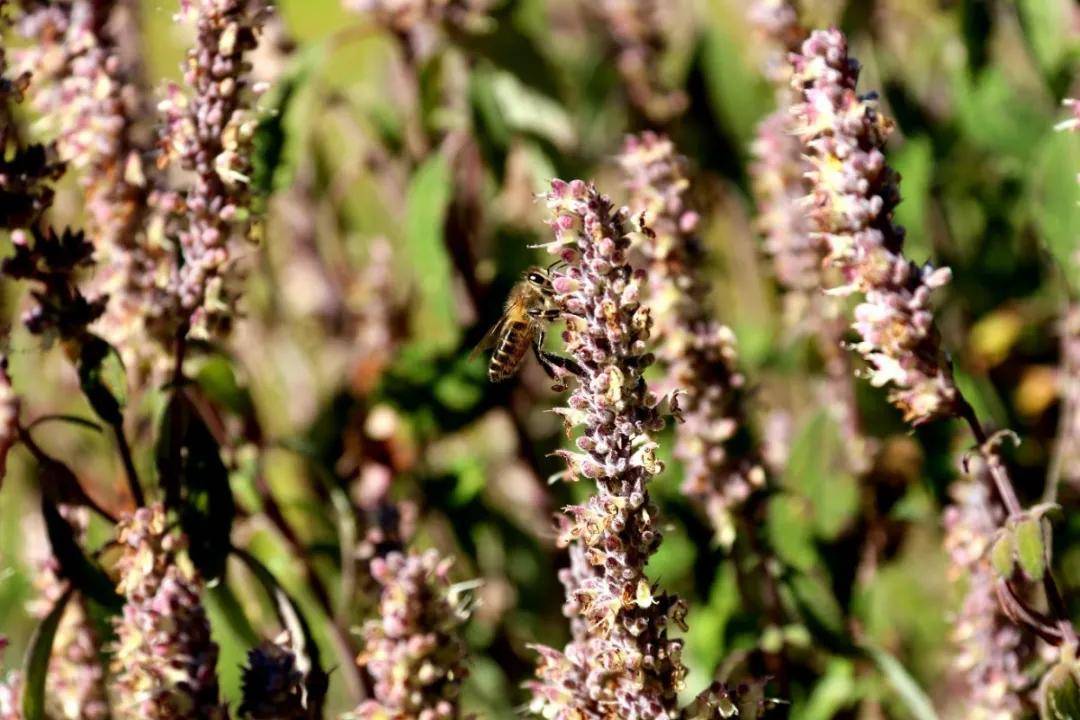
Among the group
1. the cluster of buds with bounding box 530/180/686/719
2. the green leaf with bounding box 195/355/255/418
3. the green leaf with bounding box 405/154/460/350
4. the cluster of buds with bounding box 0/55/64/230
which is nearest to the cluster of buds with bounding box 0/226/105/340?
the cluster of buds with bounding box 0/55/64/230

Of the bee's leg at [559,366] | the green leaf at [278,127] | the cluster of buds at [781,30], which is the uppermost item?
the green leaf at [278,127]

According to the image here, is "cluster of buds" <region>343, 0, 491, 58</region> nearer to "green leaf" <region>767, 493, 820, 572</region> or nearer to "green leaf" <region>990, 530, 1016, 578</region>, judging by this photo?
"green leaf" <region>767, 493, 820, 572</region>

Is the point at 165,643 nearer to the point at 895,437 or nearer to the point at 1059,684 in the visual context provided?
the point at 1059,684

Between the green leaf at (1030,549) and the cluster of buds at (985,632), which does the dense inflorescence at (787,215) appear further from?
the green leaf at (1030,549)

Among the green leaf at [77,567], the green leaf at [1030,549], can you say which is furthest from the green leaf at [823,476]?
the green leaf at [77,567]

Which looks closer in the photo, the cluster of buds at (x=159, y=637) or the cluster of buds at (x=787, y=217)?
the cluster of buds at (x=159, y=637)

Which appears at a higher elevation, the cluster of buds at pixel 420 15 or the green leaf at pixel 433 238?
the cluster of buds at pixel 420 15

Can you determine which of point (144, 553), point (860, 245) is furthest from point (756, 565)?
point (144, 553)
